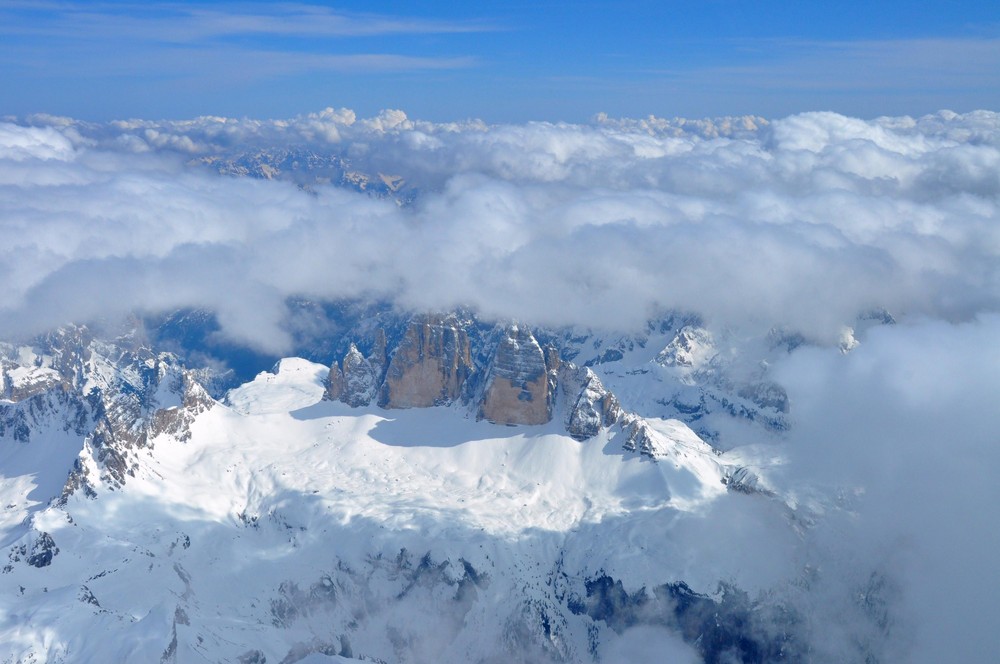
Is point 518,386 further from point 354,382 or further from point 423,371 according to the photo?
point 354,382

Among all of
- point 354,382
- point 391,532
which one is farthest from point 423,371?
point 391,532

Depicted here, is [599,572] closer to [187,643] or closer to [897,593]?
[897,593]

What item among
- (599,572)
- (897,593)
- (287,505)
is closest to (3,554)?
(287,505)

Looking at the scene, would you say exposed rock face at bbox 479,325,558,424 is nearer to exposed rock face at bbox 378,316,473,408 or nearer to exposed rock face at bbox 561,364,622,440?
exposed rock face at bbox 561,364,622,440

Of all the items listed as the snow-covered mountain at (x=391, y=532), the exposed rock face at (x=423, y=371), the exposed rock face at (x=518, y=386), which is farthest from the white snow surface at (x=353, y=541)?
the exposed rock face at (x=423, y=371)

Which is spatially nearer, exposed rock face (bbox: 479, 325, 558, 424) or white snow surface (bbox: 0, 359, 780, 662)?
white snow surface (bbox: 0, 359, 780, 662)

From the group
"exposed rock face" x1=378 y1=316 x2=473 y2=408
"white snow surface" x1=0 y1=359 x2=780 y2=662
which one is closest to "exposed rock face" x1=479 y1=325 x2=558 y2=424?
"white snow surface" x1=0 y1=359 x2=780 y2=662

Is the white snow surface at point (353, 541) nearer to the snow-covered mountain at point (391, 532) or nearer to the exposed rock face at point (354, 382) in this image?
the snow-covered mountain at point (391, 532)
